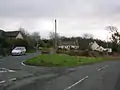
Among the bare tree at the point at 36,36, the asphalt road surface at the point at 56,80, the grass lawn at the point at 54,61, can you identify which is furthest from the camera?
the bare tree at the point at 36,36

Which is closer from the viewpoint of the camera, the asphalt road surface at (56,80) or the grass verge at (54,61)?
the asphalt road surface at (56,80)

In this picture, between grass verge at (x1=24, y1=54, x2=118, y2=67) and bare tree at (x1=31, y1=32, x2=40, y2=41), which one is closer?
grass verge at (x1=24, y1=54, x2=118, y2=67)

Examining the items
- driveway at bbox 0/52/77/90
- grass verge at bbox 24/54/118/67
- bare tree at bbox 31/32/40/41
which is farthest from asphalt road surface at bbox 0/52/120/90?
bare tree at bbox 31/32/40/41

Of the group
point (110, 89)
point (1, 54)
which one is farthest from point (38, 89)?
point (1, 54)

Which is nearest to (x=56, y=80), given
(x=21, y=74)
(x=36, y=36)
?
(x=21, y=74)

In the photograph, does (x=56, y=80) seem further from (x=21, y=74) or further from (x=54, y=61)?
(x=54, y=61)

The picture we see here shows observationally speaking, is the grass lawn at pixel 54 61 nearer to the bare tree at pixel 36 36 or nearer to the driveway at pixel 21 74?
the driveway at pixel 21 74

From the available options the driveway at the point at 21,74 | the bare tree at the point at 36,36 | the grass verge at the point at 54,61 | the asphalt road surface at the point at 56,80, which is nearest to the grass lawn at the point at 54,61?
the grass verge at the point at 54,61

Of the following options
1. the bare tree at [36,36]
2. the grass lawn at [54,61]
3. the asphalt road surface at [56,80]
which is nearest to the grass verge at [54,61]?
the grass lawn at [54,61]

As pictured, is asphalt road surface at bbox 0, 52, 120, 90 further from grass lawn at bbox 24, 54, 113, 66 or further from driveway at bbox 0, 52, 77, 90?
grass lawn at bbox 24, 54, 113, 66

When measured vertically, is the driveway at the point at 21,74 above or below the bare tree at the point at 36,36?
below

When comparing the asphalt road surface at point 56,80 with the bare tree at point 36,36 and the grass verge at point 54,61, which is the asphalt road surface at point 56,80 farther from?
the bare tree at point 36,36

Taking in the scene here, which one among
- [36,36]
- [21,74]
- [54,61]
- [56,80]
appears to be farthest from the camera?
[36,36]

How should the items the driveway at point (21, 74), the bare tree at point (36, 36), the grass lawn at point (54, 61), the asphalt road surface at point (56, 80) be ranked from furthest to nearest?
1. the bare tree at point (36, 36)
2. the grass lawn at point (54, 61)
3. the driveway at point (21, 74)
4. the asphalt road surface at point (56, 80)
